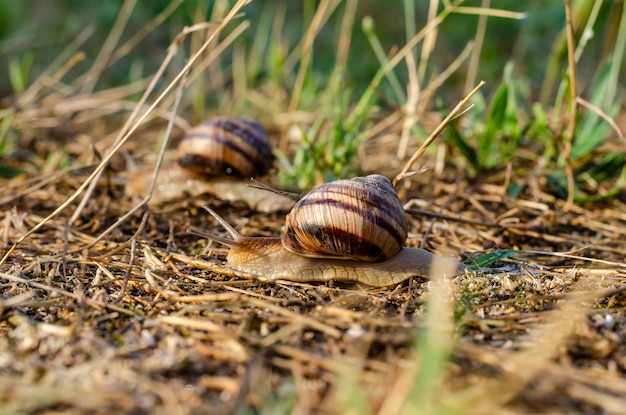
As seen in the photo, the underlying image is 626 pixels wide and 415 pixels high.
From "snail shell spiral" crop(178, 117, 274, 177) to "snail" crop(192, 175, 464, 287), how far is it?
979mm

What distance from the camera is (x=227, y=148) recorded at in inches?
119

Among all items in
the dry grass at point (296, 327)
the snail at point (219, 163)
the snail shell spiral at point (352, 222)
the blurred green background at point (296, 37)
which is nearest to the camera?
the dry grass at point (296, 327)

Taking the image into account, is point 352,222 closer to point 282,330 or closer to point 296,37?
point 282,330

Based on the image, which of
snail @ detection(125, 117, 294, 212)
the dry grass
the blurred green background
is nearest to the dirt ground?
the dry grass

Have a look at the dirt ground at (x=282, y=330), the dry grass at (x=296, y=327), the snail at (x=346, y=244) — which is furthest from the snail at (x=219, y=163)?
the snail at (x=346, y=244)

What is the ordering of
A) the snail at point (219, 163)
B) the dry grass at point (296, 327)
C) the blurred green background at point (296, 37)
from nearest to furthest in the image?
the dry grass at point (296, 327) < the snail at point (219, 163) < the blurred green background at point (296, 37)

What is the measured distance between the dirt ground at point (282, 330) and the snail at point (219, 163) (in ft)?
1.79

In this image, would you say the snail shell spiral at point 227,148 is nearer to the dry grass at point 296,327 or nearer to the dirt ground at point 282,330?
the dry grass at point 296,327

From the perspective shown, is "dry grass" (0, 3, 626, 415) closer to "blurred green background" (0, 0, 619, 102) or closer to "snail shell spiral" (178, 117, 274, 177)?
"snail shell spiral" (178, 117, 274, 177)

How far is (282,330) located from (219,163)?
1.66 meters

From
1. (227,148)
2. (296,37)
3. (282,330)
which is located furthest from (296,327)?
(296,37)

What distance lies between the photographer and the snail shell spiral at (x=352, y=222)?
2.01m

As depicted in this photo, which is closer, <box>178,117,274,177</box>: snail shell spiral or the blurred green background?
<box>178,117,274,177</box>: snail shell spiral

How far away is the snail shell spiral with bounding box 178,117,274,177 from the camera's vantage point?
3033mm
